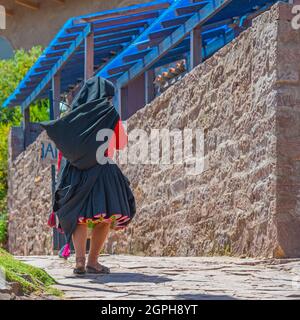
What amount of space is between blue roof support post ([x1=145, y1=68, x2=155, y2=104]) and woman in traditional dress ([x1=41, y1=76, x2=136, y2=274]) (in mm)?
7064

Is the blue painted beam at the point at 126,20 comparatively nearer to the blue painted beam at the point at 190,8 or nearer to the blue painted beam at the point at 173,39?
the blue painted beam at the point at 173,39

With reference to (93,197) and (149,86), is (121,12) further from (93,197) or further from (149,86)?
(93,197)

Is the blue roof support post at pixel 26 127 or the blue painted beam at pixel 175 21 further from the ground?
the blue painted beam at pixel 175 21

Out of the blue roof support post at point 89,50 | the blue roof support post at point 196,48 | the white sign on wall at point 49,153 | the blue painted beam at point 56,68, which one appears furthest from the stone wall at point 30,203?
the blue roof support post at point 196,48

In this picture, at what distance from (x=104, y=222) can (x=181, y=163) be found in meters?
3.39

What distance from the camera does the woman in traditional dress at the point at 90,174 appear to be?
279 inches

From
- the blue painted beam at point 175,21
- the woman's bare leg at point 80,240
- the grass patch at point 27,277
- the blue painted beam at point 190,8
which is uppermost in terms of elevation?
the blue painted beam at point 190,8

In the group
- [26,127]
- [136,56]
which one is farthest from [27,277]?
[26,127]

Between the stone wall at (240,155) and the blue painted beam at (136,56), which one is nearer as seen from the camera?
the stone wall at (240,155)

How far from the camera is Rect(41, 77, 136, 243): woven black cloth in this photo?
23.2ft

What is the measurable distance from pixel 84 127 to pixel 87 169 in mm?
328

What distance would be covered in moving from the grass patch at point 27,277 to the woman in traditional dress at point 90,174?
3.12 ft

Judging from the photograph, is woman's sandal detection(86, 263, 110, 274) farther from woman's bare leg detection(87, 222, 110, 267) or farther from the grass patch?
the grass patch

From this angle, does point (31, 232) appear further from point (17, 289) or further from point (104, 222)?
point (17, 289)
